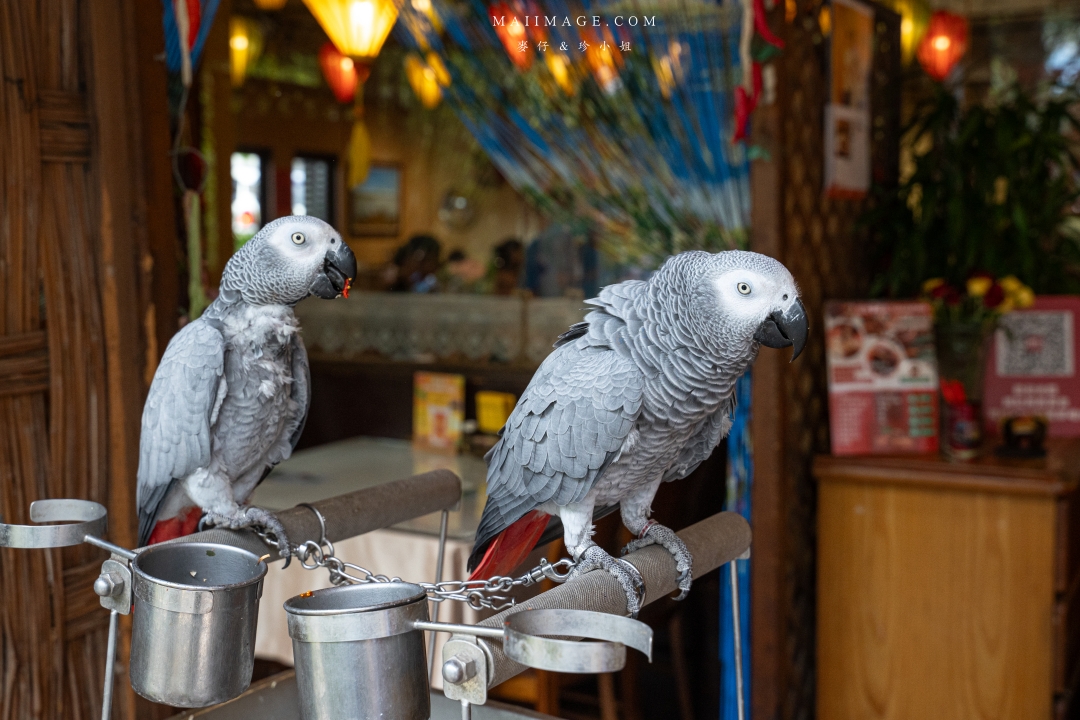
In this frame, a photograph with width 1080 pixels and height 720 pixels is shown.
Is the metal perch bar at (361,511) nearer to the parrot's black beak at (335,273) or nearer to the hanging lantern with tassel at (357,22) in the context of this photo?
the parrot's black beak at (335,273)

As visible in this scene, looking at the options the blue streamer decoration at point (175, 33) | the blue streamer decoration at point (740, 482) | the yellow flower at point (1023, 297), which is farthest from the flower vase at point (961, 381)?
the blue streamer decoration at point (175, 33)

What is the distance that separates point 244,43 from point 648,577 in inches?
153

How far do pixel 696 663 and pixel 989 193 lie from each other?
4.72 feet

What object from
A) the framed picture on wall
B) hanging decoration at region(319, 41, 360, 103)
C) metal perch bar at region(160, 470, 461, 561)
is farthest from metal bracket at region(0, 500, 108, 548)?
the framed picture on wall

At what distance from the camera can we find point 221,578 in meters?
0.94

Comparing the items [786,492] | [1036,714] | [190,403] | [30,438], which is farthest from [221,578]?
[1036,714]

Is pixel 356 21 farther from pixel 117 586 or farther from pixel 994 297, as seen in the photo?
pixel 117 586

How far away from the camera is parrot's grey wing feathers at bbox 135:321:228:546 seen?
3.49ft

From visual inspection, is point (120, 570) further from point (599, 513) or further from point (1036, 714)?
point (1036, 714)

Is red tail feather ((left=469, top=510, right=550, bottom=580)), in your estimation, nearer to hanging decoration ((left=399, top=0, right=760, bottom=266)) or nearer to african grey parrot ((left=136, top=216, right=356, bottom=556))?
african grey parrot ((left=136, top=216, right=356, bottom=556))

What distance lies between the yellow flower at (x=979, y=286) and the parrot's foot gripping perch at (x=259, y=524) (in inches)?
72.3

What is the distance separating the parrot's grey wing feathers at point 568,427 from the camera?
3.14ft

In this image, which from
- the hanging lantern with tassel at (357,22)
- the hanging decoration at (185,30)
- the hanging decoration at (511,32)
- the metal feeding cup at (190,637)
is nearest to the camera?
the metal feeding cup at (190,637)

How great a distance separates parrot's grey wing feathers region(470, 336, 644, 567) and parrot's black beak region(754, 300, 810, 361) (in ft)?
0.43
